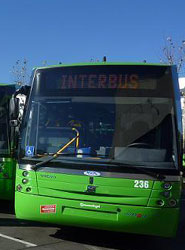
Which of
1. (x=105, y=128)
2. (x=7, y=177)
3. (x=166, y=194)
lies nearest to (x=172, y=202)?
(x=166, y=194)

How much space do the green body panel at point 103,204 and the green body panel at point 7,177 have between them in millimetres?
2223

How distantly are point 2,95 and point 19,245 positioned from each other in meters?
3.81

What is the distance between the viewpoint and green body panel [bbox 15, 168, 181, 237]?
5723 millimetres

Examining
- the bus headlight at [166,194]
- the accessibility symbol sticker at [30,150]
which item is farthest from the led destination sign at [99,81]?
the bus headlight at [166,194]

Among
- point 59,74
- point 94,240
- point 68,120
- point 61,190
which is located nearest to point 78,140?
point 68,120

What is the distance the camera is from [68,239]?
21.7 feet

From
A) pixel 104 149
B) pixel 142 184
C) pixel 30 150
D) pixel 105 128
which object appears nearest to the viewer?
pixel 142 184

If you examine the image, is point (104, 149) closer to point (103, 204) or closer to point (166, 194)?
point (103, 204)

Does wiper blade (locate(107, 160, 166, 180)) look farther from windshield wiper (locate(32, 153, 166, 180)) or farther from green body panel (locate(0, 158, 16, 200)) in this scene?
green body panel (locate(0, 158, 16, 200))

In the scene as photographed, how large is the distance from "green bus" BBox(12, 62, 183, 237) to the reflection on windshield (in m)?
0.02

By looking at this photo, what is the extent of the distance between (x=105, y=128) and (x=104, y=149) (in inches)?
13.9

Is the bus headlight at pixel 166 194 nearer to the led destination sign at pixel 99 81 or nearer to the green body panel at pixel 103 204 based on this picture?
the green body panel at pixel 103 204

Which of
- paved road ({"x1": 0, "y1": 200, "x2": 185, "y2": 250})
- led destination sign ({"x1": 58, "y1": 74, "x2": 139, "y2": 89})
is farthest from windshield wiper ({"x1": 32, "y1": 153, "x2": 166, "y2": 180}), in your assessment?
paved road ({"x1": 0, "y1": 200, "x2": 185, "y2": 250})

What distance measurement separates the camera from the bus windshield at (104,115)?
19.6 ft
